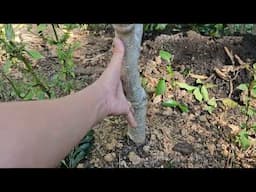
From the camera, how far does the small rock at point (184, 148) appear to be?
1.66 meters

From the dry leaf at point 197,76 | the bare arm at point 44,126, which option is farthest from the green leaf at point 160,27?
the bare arm at point 44,126

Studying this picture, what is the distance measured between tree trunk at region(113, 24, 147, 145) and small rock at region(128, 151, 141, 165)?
0.05 metres

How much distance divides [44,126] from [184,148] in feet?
2.82

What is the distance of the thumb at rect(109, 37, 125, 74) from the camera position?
121cm

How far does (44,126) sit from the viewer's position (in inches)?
35.9

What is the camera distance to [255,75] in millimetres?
1857

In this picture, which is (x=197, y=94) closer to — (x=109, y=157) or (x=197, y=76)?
(x=197, y=76)

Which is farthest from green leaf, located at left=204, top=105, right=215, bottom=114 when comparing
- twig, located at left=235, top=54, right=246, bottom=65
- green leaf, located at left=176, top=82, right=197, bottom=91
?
twig, located at left=235, top=54, right=246, bottom=65

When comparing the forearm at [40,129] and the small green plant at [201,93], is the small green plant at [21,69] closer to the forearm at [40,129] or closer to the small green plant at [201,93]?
the forearm at [40,129]

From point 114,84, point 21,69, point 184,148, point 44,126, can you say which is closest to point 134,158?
point 184,148

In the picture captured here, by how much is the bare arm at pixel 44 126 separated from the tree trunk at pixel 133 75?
20cm

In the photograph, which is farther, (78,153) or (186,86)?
(186,86)

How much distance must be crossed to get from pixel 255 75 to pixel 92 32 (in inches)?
32.5

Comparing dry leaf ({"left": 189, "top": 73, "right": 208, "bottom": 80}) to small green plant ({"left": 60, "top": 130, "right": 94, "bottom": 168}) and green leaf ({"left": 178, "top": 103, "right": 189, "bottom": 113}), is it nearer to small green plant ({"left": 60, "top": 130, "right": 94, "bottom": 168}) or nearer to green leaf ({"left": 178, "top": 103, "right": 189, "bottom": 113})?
green leaf ({"left": 178, "top": 103, "right": 189, "bottom": 113})
